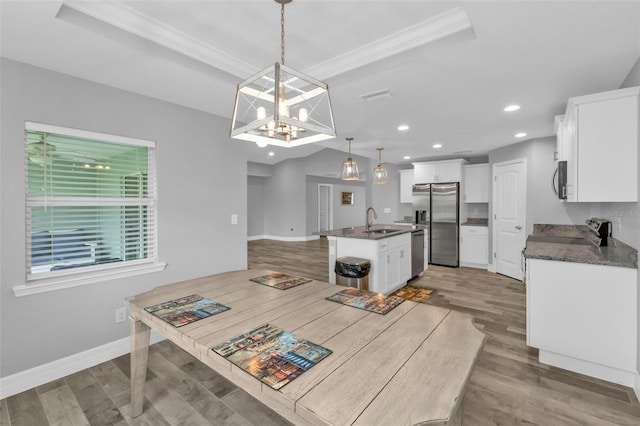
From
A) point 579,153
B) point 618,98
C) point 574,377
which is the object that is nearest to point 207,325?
point 574,377

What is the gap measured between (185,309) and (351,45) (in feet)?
6.98

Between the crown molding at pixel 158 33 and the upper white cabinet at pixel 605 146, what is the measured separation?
8.92 ft

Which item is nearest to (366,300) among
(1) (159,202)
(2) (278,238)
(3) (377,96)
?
(3) (377,96)

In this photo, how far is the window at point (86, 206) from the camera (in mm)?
2225

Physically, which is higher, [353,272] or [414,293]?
[353,272]

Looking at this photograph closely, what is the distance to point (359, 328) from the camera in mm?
1292

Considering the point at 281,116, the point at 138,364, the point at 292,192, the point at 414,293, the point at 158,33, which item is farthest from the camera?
the point at 292,192

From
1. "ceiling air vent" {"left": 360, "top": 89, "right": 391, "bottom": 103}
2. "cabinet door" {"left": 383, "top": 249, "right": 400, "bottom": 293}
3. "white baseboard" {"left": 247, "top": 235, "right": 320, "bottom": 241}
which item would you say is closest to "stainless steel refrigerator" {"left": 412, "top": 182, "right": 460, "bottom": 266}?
"cabinet door" {"left": 383, "top": 249, "right": 400, "bottom": 293}

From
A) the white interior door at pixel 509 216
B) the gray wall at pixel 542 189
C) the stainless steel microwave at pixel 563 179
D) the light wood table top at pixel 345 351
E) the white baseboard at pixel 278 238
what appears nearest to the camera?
the light wood table top at pixel 345 351

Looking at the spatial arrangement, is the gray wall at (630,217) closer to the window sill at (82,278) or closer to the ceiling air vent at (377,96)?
the ceiling air vent at (377,96)

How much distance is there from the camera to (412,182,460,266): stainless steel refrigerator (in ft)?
19.3

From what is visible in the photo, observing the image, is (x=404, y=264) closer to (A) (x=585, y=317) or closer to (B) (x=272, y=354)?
(A) (x=585, y=317)

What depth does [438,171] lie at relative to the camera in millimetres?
6207

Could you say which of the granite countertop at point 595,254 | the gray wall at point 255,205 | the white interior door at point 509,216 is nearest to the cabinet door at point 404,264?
the granite countertop at point 595,254
